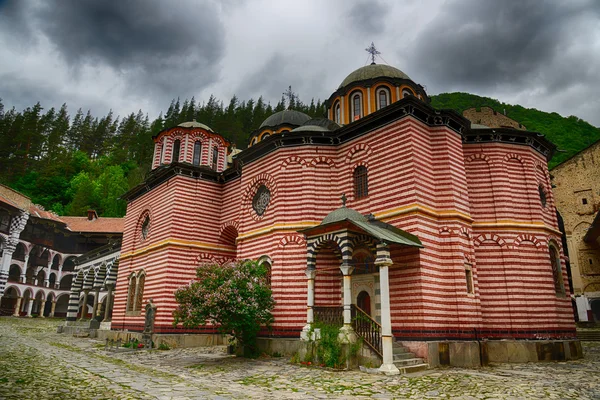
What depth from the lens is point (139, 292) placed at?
20.5 m

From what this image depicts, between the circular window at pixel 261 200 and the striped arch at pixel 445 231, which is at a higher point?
the circular window at pixel 261 200

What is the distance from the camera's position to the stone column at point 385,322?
10016 millimetres

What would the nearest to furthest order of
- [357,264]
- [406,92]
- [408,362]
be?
1. [408,362]
2. [357,264]
3. [406,92]

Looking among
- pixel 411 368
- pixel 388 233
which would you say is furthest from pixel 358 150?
pixel 411 368

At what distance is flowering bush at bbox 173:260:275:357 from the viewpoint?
41.1 ft

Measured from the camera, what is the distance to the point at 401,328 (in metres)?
11.7

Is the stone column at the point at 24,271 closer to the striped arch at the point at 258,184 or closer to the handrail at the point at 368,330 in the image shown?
the striped arch at the point at 258,184

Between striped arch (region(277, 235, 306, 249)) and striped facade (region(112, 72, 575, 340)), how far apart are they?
4 centimetres

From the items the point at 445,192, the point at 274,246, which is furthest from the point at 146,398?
the point at 445,192

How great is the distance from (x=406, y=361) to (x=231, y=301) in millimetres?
5374

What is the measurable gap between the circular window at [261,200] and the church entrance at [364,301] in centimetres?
521

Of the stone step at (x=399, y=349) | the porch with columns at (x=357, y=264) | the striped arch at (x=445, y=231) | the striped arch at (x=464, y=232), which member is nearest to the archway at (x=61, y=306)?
the porch with columns at (x=357, y=264)

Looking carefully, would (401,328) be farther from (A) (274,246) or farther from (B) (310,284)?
(A) (274,246)

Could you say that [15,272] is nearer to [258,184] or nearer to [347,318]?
[258,184]
